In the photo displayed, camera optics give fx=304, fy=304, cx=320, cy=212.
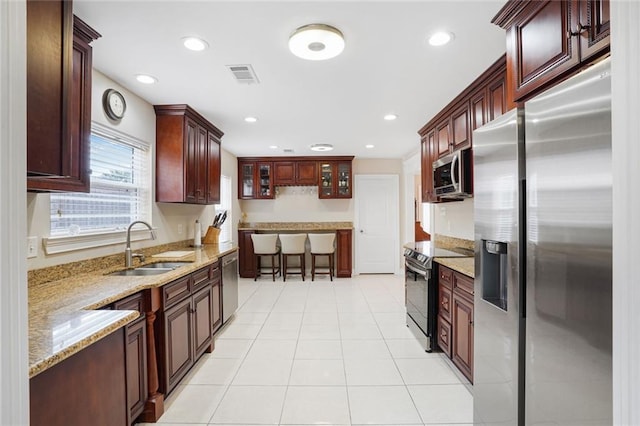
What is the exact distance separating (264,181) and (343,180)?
5.22 ft

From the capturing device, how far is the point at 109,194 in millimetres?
2576

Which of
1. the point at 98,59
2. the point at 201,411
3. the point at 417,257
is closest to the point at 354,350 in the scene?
the point at 417,257

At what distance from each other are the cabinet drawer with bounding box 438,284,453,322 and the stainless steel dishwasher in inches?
84.5

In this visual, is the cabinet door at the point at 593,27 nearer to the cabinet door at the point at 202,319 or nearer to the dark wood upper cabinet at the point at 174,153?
the cabinet door at the point at 202,319

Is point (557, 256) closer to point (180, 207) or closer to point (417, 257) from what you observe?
point (417, 257)

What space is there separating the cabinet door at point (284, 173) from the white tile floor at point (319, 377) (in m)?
2.85

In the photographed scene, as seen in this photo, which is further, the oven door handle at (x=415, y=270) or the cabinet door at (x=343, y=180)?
the cabinet door at (x=343, y=180)

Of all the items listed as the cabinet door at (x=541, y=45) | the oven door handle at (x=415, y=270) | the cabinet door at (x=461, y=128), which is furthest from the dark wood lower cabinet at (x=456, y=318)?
the cabinet door at (x=541, y=45)

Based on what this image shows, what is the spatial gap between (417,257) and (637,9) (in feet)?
8.47

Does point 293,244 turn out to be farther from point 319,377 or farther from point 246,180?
point 319,377

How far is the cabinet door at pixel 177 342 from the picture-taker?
2.04m

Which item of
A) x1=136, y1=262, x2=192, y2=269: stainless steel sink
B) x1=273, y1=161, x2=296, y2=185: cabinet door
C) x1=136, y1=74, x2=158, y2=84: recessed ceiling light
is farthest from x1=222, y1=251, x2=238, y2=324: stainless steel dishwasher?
x1=273, y1=161, x2=296, y2=185: cabinet door

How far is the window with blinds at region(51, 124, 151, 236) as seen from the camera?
2.12 metres

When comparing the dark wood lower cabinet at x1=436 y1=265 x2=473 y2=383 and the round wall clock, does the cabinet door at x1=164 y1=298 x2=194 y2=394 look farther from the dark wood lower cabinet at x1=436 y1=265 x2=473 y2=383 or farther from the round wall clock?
the dark wood lower cabinet at x1=436 y1=265 x2=473 y2=383
